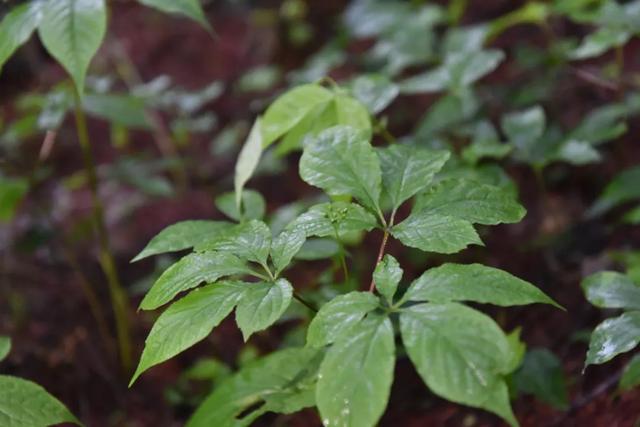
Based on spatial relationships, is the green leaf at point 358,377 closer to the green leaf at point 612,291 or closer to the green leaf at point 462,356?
the green leaf at point 462,356

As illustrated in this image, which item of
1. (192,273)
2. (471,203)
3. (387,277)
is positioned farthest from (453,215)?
(192,273)

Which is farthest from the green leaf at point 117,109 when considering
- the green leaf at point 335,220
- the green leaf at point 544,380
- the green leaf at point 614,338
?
the green leaf at point 614,338

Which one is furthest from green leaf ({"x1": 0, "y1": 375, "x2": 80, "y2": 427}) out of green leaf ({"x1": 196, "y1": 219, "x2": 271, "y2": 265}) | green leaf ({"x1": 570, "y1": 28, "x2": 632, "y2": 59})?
green leaf ({"x1": 570, "y1": 28, "x2": 632, "y2": 59})

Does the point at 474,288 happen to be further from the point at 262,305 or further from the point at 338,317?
the point at 262,305

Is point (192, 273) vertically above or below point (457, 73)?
above

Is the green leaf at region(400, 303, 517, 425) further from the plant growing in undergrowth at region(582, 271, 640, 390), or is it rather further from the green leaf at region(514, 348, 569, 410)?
the green leaf at region(514, 348, 569, 410)

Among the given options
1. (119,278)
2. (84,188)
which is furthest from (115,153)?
(119,278)

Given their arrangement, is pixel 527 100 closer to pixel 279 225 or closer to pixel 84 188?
pixel 279 225
